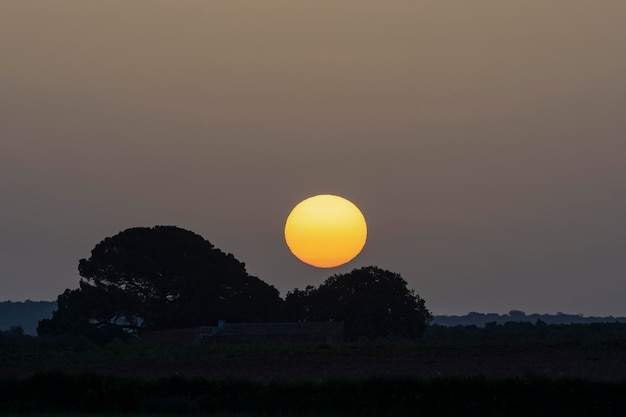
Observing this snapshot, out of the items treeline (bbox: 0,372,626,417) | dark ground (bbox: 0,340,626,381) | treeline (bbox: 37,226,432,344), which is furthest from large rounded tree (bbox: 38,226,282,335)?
treeline (bbox: 0,372,626,417)

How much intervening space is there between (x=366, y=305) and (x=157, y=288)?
836 inches

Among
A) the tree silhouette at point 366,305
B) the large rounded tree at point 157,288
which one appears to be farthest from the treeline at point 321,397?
the tree silhouette at point 366,305

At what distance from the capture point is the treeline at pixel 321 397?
3306 cm

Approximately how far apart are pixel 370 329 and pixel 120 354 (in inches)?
1641

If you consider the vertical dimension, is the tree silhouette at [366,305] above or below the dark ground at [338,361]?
above

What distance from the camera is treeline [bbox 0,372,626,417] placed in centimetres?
3306

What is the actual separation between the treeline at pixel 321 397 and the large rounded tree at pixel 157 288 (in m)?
64.4

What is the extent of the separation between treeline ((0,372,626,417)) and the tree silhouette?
2861 inches

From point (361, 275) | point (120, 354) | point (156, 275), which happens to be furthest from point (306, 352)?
point (361, 275)

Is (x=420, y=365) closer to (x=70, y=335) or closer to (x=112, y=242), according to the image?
(x=70, y=335)

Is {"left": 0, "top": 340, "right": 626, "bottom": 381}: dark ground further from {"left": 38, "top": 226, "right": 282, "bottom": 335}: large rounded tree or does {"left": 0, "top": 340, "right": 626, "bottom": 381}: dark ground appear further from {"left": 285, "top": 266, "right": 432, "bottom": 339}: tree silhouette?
{"left": 285, "top": 266, "right": 432, "bottom": 339}: tree silhouette

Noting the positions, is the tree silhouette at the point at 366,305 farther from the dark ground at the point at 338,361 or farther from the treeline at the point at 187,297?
the dark ground at the point at 338,361

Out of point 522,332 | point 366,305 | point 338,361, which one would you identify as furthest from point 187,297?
point 338,361

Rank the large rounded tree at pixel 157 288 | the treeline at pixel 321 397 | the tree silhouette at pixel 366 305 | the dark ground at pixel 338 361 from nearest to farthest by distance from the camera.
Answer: the treeline at pixel 321 397
the dark ground at pixel 338 361
the large rounded tree at pixel 157 288
the tree silhouette at pixel 366 305
